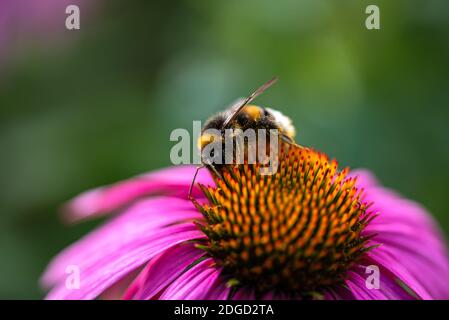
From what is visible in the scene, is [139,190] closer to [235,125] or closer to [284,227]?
[235,125]

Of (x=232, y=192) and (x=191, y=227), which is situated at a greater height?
(x=232, y=192)

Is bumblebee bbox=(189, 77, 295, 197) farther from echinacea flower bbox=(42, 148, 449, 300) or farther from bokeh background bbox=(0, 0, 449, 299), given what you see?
bokeh background bbox=(0, 0, 449, 299)

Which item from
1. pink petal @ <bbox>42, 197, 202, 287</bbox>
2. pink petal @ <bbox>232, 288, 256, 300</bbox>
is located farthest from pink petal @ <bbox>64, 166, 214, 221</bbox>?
pink petal @ <bbox>232, 288, 256, 300</bbox>

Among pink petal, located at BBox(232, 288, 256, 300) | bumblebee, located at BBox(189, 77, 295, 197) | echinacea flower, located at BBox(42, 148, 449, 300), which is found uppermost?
bumblebee, located at BBox(189, 77, 295, 197)

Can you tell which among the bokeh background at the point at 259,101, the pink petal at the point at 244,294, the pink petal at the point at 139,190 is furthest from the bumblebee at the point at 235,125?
the bokeh background at the point at 259,101

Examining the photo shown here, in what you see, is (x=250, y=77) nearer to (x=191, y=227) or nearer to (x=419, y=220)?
(x=419, y=220)
